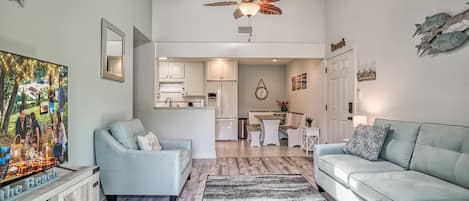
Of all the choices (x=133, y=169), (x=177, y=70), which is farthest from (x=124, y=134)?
(x=177, y=70)

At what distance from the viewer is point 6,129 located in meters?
1.39

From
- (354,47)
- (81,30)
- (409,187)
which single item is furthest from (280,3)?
(409,187)

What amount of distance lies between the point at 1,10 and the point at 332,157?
312cm

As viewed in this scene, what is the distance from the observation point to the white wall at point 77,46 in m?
1.88

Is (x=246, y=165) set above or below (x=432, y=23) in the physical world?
below

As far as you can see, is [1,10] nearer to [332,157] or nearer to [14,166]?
[14,166]

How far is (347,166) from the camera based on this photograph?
108 inches

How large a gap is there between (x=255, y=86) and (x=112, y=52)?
6.16 metres

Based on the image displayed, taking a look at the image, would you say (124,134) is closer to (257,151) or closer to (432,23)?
(432,23)

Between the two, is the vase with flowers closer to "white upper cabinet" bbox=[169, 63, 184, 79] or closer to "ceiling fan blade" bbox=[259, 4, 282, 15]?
"white upper cabinet" bbox=[169, 63, 184, 79]

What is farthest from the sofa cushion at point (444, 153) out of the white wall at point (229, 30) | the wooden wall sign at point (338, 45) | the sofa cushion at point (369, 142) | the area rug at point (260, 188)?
the white wall at point (229, 30)

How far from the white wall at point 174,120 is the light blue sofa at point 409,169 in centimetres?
274

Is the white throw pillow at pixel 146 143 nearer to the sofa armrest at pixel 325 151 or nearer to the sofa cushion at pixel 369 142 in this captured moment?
the sofa armrest at pixel 325 151

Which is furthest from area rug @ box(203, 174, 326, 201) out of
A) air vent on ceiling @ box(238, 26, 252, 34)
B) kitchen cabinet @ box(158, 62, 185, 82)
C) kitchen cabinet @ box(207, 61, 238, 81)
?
kitchen cabinet @ box(158, 62, 185, 82)
